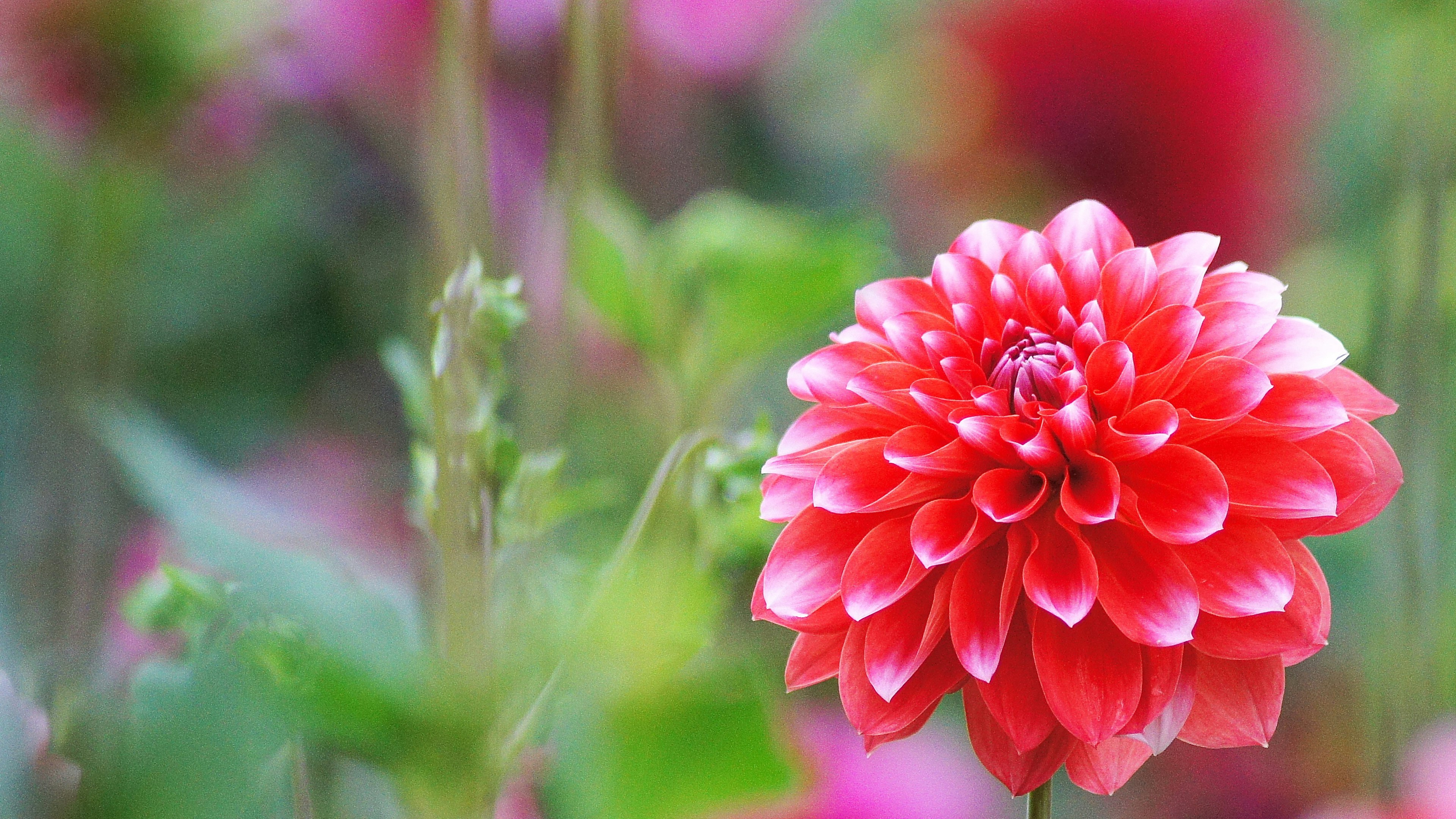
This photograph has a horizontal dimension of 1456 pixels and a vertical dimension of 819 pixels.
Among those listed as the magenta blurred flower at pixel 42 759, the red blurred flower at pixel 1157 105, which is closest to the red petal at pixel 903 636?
the magenta blurred flower at pixel 42 759

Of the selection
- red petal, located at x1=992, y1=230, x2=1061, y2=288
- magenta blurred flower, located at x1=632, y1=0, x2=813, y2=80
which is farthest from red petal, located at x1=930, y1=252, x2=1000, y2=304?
magenta blurred flower, located at x1=632, y1=0, x2=813, y2=80

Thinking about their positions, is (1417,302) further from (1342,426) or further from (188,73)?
(188,73)

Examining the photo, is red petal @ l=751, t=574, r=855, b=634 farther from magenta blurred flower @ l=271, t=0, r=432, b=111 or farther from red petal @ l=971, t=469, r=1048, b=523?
magenta blurred flower @ l=271, t=0, r=432, b=111

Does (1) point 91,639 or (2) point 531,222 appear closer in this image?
(1) point 91,639

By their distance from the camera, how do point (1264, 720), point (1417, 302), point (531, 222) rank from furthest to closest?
point (531, 222) → point (1417, 302) → point (1264, 720)

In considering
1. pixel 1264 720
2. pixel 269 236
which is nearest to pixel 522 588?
pixel 1264 720

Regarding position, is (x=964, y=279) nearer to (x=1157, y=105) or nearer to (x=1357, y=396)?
(x=1357, y=396)

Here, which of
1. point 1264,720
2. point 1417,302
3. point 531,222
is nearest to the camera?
point 1264,720
